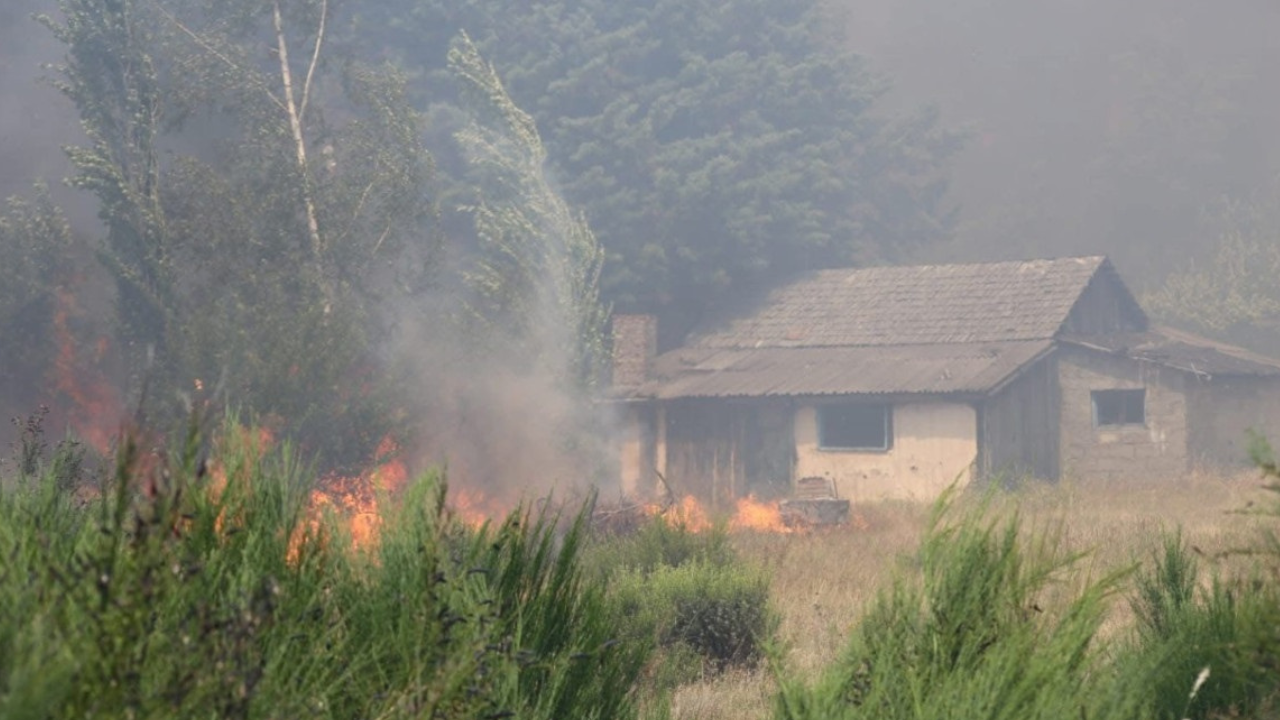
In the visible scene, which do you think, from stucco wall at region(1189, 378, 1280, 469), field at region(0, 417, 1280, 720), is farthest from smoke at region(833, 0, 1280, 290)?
field at region(0, 417, 1280, 720)

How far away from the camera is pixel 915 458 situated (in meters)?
31.1

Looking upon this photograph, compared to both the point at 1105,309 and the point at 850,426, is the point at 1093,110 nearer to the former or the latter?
the point at 1105,309

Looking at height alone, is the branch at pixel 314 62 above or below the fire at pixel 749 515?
above

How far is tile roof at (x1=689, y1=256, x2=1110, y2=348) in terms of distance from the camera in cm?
3456

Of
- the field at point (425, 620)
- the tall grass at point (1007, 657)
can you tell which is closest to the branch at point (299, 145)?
the field at point (425, 620)

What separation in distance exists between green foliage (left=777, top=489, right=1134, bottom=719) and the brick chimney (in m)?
30.6

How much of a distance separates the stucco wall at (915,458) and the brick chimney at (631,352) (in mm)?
5977

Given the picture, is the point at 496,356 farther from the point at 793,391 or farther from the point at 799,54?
the point at 799,54

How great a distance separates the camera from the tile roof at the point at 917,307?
3456 cm

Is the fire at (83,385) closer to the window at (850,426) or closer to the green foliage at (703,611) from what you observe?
the window at (850,426)

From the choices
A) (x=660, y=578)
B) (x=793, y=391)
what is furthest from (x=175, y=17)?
(x=660, y=578)

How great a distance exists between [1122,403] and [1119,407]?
4.4 inches

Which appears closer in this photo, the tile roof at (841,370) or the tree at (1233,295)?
the tile roof at (841,370)

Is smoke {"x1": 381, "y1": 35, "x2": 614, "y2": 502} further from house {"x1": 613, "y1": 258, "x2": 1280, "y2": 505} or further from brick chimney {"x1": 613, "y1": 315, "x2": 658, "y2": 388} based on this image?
house {"x1": 613, "y1": 258, "x2": 1280, "y2": 505}
